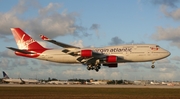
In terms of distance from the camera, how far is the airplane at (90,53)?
2215 inches

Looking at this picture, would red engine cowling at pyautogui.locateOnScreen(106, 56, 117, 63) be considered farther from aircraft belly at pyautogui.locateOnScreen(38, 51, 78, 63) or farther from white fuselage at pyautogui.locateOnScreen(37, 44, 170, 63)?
aircraft belly at pyautogui.locateOnScreen(38, 51, 78, 63)

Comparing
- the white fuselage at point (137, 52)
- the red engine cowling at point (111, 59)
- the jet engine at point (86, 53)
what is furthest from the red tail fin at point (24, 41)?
the red engine cowling at point (111, 59)

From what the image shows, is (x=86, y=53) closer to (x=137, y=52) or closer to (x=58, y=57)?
(x=58, y=57)

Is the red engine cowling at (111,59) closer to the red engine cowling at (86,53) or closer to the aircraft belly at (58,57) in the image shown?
the red engine cowling at (86,53)

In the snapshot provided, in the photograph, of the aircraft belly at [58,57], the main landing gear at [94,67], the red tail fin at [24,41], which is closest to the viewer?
the main landing gear at [94,67]

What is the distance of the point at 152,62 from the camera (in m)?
57.0

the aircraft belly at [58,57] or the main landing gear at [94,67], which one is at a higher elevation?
the aircraft belly at [58,57]

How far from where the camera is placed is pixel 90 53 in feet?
188

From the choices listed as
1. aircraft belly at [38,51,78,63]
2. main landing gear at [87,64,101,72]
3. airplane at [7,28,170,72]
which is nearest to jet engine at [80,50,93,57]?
airplane at [7,28,170,72]

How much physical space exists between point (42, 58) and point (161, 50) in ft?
83.6
